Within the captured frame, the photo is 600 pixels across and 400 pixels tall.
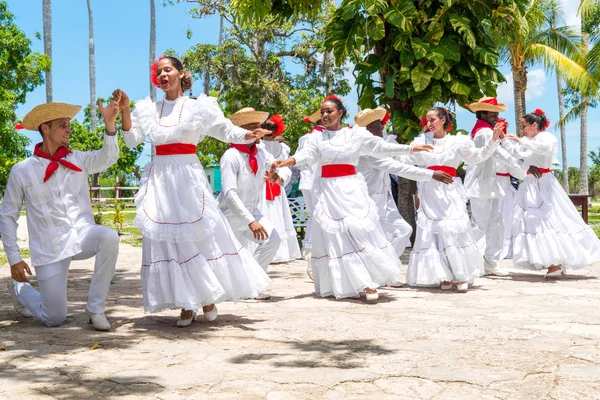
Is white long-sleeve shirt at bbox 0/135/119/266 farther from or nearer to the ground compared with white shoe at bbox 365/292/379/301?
farther from the ground

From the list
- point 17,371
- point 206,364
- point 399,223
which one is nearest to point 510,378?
point 206,364

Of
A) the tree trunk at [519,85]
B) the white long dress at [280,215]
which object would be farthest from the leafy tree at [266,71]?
the white long dress at [280,215]

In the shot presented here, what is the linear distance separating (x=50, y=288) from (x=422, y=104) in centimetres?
757

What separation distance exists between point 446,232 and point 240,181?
227 cm

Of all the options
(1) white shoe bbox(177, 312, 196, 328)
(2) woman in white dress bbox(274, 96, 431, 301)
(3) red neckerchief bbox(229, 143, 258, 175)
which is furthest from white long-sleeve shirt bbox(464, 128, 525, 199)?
(1) white shoe bbox(177, 312, 196, 328)

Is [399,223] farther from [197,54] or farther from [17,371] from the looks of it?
[197,54]

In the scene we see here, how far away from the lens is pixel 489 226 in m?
9.27

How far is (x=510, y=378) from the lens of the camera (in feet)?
13.4

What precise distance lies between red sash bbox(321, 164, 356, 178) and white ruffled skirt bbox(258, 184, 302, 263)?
2930 mm

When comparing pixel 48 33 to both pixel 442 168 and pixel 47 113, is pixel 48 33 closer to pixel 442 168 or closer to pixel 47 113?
pixel 442 168

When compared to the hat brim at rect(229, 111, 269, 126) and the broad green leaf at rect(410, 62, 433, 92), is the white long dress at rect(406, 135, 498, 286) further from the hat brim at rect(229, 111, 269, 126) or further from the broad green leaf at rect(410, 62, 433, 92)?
the broad green leaf at rect(410, 62, 433, 92)

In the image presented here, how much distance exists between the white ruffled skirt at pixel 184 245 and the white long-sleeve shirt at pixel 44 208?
48 cm

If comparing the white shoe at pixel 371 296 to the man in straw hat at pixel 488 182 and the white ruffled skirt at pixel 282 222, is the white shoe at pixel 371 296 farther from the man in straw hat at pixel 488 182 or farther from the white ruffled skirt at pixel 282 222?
the white ruffled skirt at pixel 282 222

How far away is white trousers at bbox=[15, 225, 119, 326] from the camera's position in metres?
5.79
